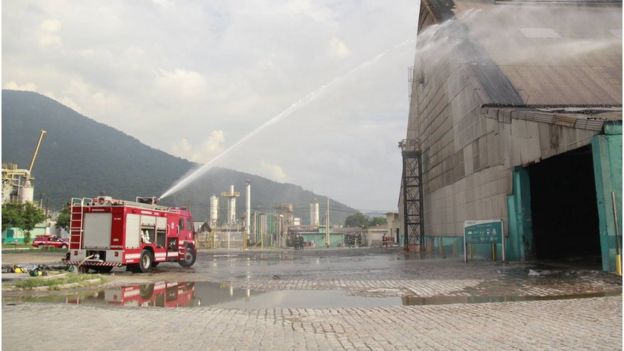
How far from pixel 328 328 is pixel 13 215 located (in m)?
60.4

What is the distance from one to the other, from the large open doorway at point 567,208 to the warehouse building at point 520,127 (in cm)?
8

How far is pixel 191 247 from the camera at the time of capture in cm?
2439

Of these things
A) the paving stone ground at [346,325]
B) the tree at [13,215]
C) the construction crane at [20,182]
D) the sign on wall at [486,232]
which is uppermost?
the construction crane at [20,182]

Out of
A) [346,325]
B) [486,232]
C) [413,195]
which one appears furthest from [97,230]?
[413,195]

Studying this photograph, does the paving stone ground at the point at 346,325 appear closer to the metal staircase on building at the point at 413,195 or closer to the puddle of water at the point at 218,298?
the puddle of water at the point at 218,298

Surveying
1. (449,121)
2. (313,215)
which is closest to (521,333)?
(449,121)

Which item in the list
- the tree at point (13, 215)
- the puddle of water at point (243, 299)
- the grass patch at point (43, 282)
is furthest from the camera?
the tree at point (13, 215)

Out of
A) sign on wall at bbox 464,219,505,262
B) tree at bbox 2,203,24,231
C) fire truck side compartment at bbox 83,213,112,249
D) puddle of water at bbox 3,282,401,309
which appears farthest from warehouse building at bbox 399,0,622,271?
tree at bbox 2,203,24,231

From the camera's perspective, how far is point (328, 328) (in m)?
7.67

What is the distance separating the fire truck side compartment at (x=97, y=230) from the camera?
63.4 ft

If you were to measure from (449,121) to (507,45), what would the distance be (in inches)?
305

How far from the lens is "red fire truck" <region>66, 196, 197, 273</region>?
1911 centimetres

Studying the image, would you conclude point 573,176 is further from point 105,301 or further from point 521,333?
point 105,301

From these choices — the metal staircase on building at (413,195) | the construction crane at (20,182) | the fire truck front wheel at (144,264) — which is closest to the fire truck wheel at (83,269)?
the fire truck front wheel at (144,264)
